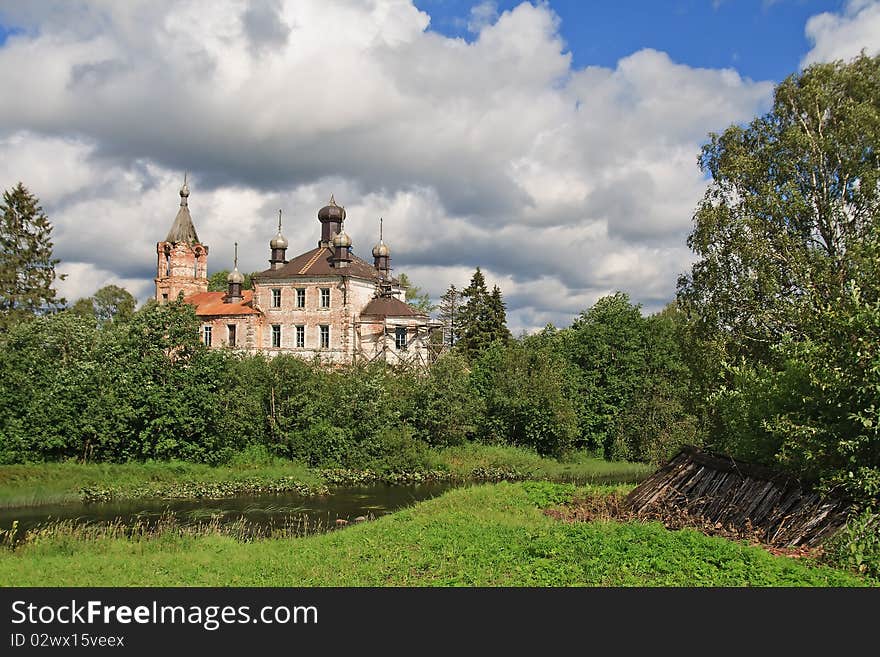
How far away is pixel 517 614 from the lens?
842cm

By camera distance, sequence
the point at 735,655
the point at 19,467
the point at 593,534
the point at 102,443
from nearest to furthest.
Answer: the point at 735,655 → the point at 593,534 → the point at 19,467 → the point at 102,443

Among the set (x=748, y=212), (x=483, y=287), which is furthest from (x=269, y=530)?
(x=483, y=287)

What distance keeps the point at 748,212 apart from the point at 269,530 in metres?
16.5

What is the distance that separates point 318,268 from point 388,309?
6176mm

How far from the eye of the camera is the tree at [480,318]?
52250mm

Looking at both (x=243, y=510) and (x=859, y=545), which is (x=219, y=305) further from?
(x=859, y=545)

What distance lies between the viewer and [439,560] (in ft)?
37.4

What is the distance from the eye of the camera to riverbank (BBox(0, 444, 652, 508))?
2550 centimetres

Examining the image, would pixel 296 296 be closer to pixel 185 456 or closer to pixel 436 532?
pixel 185 456

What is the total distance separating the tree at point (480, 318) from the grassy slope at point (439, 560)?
37.1 meters

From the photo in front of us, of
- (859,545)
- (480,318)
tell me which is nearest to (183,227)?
(480,318)

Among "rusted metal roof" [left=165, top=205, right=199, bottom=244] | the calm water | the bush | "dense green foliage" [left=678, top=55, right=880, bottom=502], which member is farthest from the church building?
the bush

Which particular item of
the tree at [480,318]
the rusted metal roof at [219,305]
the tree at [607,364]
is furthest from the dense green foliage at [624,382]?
the rusted metal roof at [219,305]

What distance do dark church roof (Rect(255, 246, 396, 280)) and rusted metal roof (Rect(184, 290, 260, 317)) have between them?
2.70 meters
